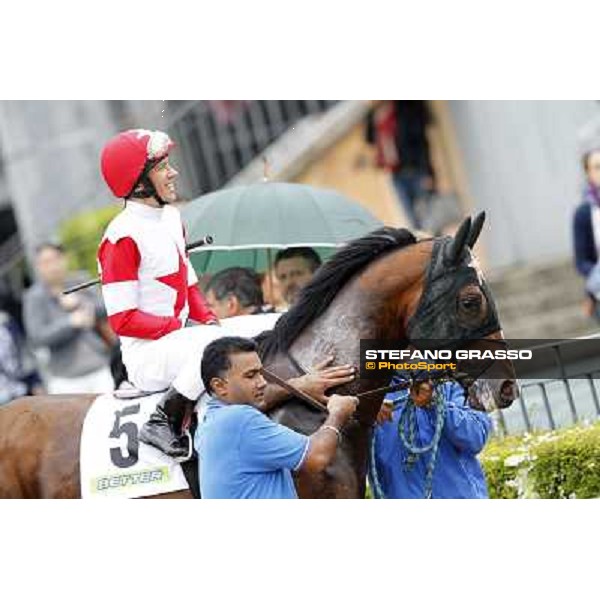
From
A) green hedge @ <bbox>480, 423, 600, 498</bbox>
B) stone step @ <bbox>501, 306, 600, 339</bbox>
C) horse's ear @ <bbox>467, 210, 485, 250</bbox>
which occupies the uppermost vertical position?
horse's ear @ <bbox>467, 210, 485, 250</bbox>

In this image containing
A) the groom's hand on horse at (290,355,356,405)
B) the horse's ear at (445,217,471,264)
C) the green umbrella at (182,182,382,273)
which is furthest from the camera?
the green umbrella at (182,182,382,273)

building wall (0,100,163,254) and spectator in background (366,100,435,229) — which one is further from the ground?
building wall (0,100,163,254)

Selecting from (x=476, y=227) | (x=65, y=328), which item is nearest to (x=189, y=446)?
(x=476, y=227)

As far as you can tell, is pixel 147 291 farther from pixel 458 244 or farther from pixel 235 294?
pixel 458 244

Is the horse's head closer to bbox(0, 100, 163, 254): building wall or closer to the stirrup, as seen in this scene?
the stirrup

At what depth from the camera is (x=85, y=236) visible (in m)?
15.2

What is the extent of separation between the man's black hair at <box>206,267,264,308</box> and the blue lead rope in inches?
39.5

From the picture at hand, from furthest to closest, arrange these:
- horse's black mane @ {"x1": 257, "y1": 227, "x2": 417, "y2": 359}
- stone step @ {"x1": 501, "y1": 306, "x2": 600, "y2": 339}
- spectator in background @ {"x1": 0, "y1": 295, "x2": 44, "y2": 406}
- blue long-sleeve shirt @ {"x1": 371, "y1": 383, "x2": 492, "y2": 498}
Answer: stone step @ {"x1": 501, "y1": 306, "x2": 600, "y2": 339} < spectator in background @ {"x1": 0, "y1": 295, "x2": 44, "y2": 406} < blue long-sleeve shirt @ {"x1": 371, "y1": 383, "x2": 492, "y2": 498} < horse's black mane @ {"x1": 257, "y1": 227, "x2": 417, "y2": 359}

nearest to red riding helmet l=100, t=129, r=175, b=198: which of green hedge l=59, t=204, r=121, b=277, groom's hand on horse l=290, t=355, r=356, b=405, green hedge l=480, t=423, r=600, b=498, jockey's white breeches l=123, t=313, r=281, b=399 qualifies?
jockey's white breeches l=123, t=313, r=281, b=399

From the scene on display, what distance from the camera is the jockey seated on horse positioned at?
9664 mm

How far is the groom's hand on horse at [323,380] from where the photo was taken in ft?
31.2
